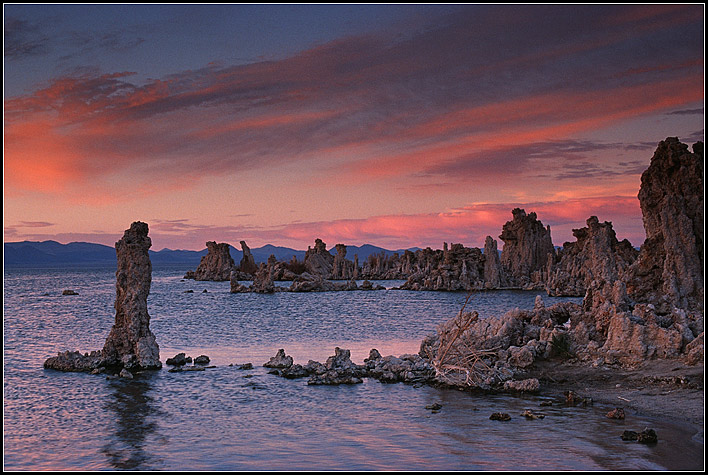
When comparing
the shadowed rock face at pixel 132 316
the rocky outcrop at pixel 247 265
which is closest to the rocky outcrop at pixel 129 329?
the shadowed rock face at pixel 132 316

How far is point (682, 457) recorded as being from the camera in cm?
1588

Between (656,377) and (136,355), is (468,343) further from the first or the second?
(136,355)

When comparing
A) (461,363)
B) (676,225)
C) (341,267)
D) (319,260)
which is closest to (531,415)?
(461,363)

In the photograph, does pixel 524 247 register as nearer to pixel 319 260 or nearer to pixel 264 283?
pixel 264 283

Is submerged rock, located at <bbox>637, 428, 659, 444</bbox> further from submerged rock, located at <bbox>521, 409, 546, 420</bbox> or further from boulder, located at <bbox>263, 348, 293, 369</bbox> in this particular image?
boulder, located at <bbox>263, 348, 293, 369</bbox>

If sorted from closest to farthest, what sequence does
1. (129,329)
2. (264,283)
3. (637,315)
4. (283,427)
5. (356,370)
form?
(283,427) < (637,315) < (356,370) < (129,329) < (264,283)

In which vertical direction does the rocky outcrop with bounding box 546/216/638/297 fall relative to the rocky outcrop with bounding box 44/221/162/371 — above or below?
above

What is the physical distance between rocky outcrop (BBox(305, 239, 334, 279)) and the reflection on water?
13605cm

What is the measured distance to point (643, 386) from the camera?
2273 cm

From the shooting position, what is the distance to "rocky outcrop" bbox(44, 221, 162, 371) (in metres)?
30.0

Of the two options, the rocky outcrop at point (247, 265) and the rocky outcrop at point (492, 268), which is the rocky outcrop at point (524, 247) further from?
the rocky outcrop at point (247, 265)

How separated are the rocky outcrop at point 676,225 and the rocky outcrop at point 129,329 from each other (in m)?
24.2

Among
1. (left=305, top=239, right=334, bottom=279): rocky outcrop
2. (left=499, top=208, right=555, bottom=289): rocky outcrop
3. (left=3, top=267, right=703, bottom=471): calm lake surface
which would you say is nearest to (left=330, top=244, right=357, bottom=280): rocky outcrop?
(left=305, top=239, right=334, bottom=279): rocky outcrop

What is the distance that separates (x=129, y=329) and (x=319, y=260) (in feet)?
463
